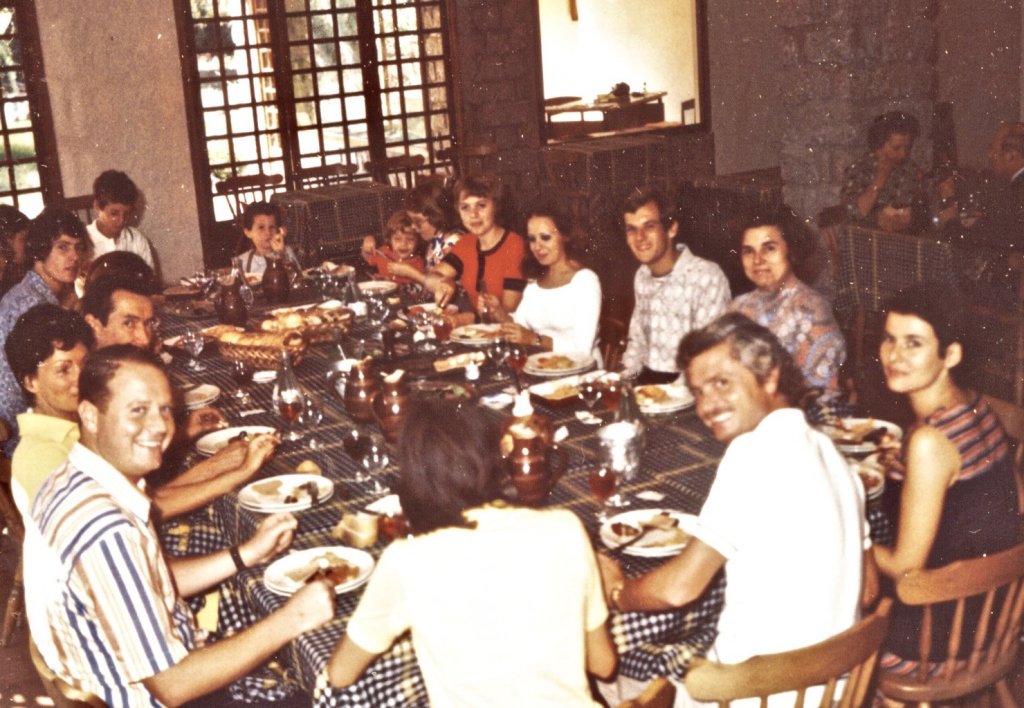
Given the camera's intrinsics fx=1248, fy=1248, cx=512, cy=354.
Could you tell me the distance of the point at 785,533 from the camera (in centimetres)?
239

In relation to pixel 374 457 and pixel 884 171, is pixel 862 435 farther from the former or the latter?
pixel 884 171

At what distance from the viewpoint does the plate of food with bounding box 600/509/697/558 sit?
8.89 feet

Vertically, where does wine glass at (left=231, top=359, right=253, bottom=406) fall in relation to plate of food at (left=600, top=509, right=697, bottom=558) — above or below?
above

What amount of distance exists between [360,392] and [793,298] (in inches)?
58.5

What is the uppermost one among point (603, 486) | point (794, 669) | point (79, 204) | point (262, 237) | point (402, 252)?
point (79, 204)

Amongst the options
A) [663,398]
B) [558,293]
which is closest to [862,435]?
[663,398]

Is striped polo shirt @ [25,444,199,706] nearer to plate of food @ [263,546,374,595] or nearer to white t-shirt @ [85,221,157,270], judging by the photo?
plate of food @ [263,546,374,595]

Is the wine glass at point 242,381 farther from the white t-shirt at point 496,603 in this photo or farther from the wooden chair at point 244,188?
the wooden chair at point 244,188

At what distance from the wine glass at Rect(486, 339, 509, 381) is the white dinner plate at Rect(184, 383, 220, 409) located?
3.11 feet

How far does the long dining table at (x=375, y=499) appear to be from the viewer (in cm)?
242

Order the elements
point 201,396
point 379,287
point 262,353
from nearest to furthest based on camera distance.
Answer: point 201,396
point 262,353
point 379,287

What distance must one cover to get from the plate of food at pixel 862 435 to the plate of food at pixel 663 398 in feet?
1.36

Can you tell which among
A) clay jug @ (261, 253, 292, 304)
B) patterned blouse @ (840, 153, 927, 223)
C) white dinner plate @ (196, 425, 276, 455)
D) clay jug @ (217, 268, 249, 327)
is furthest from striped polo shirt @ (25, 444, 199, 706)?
patterned blouse @ (840, 153, 927, 223)

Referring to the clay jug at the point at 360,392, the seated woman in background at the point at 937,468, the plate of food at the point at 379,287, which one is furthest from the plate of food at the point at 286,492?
the plate of food at the point at 379,287
